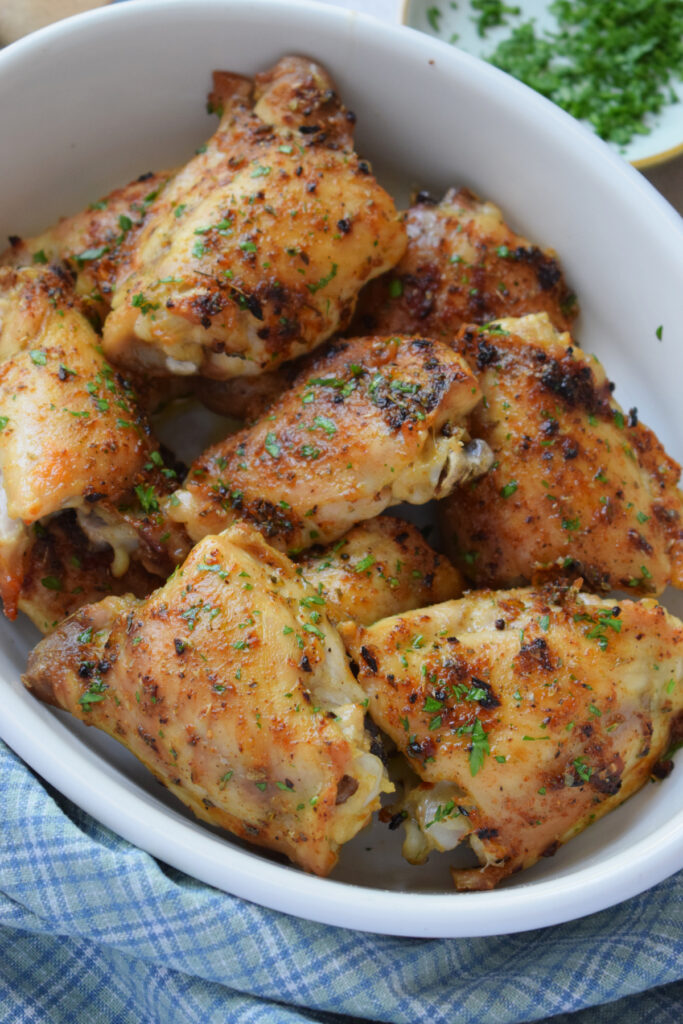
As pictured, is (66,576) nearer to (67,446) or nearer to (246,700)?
(67,446)

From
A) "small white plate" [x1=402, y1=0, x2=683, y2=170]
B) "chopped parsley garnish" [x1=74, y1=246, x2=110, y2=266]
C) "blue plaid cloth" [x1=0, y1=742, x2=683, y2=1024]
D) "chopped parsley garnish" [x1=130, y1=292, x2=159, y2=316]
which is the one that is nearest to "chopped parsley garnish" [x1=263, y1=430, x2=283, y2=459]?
"chopped parsley garnish" [x1=130, y1=292, x2=159, y2=316]

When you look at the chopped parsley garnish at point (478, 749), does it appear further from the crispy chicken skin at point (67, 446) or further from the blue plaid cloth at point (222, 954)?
the crispy chicken skin at point (67, 446)

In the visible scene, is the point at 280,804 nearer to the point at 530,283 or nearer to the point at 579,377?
the point at 579,377

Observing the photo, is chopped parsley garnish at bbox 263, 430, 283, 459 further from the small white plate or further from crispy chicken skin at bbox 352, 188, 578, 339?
the small white plate

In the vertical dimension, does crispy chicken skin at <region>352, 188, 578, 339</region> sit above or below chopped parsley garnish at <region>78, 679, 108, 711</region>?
above

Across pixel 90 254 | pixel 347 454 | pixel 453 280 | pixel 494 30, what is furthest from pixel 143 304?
pixel 494 30

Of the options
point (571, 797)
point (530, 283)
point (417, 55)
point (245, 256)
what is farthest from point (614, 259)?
point (571, 797)

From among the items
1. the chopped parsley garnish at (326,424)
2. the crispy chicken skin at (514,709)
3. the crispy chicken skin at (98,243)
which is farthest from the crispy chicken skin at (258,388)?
the crispy chicken skin at (514,709)
